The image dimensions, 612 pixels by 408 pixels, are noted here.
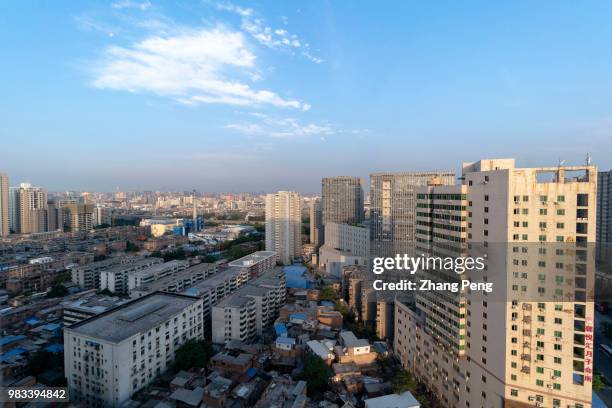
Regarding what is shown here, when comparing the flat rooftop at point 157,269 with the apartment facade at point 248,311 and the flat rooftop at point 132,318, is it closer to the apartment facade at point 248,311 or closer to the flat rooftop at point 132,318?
the flat rooftop at point 132,318

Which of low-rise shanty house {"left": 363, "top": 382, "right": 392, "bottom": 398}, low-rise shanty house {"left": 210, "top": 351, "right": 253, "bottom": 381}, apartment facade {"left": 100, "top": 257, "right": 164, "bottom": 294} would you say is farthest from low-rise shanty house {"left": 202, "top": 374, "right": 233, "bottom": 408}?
apartment facade {"left": 100, "top": 257, "right": 164, "bottom": 294}

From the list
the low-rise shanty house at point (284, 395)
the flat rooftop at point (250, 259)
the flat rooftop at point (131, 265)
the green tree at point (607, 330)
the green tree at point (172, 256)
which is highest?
the flat rooftop at point (250, 259)

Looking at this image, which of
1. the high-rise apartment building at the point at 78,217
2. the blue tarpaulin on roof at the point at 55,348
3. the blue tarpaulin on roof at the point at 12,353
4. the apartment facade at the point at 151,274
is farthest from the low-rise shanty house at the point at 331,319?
the high-rise apartment building at the point at 78,217

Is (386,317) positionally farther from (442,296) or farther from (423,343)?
(442,296)

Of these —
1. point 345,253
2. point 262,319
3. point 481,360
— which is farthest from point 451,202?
point 345,253

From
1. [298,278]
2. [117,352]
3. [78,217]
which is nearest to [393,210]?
[298,278]

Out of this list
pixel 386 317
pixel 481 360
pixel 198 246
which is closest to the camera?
pixel 481 360
